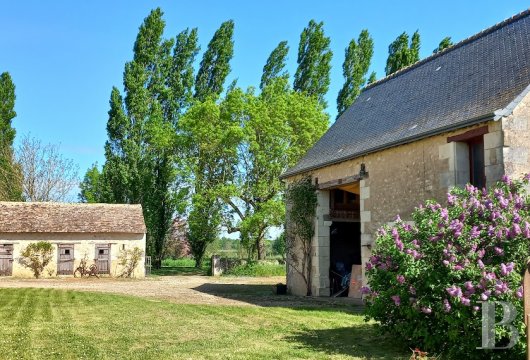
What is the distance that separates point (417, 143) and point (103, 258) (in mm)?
20633

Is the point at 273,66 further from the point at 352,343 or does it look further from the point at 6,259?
the point at 352,343

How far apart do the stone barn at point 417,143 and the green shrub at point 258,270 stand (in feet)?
38.1

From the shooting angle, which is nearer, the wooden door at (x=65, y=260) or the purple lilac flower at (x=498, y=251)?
the purple lilac flower at (x=498, y=251)

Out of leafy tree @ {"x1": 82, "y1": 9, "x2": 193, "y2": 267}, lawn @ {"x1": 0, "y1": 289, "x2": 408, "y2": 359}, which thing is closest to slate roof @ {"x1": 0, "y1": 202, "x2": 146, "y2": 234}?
leafy tree @ {"x1": 82, "y1": 9, "x2": 193, "y2": 267}

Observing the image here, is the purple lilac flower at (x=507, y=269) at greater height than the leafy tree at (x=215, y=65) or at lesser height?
lesser

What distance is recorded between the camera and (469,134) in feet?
34.9

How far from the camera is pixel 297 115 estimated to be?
29.6 metres

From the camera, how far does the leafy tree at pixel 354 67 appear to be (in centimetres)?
3384

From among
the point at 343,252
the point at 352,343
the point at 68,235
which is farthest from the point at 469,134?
the point at 68,235

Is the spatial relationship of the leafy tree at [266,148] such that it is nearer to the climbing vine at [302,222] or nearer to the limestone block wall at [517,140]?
the climbing vine at [302,222]

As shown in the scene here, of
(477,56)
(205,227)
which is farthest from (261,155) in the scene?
(477,56)

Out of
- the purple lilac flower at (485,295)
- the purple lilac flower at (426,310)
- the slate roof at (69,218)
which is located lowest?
the purple lilac flower at (426,310)

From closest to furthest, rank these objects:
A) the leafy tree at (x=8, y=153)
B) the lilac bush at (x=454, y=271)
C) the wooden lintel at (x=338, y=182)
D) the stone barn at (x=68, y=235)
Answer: the lilac bush at (x=454, y=271) → the wooden lintel at (x=338, y=182) → the stone barn at (x=68, y=235) → the leafy tree at (x=8, y=153)

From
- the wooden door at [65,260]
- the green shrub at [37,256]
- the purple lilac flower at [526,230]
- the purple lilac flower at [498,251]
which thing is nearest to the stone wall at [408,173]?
the purple lilac flower at [526,230]
